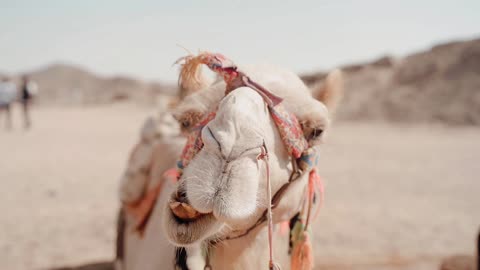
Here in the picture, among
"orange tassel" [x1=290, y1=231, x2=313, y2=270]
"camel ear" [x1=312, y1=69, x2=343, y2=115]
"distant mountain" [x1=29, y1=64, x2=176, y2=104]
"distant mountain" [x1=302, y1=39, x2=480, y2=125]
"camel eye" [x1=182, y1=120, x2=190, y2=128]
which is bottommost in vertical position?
"distant mountain" [x1=29, y1=64, x2=176, y2=104]

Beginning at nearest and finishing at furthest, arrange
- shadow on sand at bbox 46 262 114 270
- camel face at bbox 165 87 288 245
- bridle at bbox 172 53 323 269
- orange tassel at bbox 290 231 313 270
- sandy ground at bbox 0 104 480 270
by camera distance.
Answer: camel face at bbox 165 87 288 245
bridle at bbox 172 53 323 269
orange tassel at bbox 290 231 313 270
shadow on sand at bbox 46 262 114 270
sandy ground at bbox 0 104 480 270

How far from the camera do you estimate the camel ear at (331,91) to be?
2.33 metres

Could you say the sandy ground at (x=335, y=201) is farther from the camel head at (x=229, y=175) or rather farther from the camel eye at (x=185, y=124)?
the camel head at (x=229, y=175)

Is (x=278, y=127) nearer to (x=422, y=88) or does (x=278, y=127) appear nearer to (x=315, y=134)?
(x=315, y=134)

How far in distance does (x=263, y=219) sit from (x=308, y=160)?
311mm

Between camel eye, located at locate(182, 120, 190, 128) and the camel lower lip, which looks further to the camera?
camel eye, located at locate(182, 120, 190, 128)

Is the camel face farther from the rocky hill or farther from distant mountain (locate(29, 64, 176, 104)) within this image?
distant mountain (locate(29, 64, 176, 104))

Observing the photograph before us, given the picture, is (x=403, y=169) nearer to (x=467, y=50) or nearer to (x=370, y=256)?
(x=370, y=256)

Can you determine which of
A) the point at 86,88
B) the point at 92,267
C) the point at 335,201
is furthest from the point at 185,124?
the point at 86,88

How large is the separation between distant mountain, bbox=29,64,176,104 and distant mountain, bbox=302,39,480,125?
13562 millimetres

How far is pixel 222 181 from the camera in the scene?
1443mm

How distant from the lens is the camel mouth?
153 centimetres

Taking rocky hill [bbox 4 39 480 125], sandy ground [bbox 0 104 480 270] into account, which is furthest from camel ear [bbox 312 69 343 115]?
rocky hill [bbox 4 39 480 125]

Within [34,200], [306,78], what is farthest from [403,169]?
[306,78]
